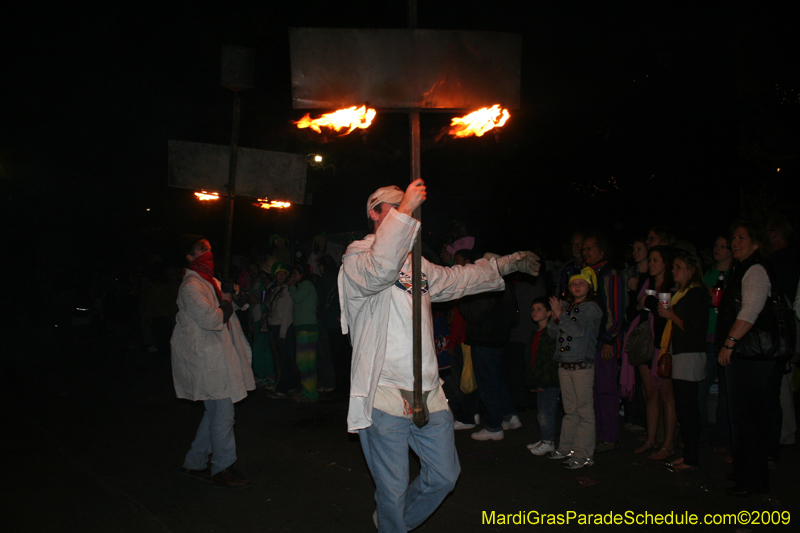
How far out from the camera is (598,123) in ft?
37.9

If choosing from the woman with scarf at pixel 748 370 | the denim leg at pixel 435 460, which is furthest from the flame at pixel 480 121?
the woman with scarf at pixel 748 370

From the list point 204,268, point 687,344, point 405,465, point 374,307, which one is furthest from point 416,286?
point 687,344

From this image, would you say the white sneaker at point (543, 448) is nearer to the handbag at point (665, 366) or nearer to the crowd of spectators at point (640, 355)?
the crowd of spectators at point (640, 355)

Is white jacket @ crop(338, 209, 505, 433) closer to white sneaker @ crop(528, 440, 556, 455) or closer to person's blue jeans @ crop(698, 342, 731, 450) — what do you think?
white sneaker @ crop(528, 440, 556, 455)

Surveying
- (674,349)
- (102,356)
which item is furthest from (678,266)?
(102,356)

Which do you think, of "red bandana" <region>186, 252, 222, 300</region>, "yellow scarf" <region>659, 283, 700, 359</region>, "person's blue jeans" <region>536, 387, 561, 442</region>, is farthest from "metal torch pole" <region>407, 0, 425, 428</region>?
"yellow scarf" <region>659, 283, 700, 359</region>

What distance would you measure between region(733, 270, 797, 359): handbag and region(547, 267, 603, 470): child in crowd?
4.08 ft

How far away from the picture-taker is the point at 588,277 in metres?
5.55

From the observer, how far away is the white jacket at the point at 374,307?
292cm

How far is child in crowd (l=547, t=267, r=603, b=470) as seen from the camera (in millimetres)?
5355

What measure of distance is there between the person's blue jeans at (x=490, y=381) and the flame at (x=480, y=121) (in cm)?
333

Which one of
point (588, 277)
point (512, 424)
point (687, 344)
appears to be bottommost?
point (512, 424)

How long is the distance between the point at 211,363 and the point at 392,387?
94.2 inches

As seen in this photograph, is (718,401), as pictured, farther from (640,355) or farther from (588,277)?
(588,277)
